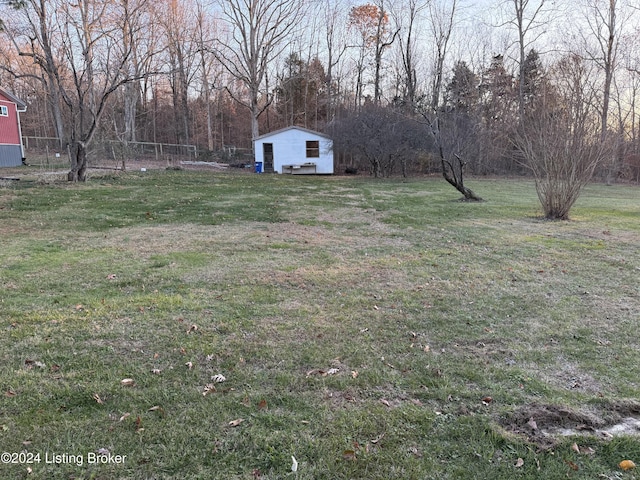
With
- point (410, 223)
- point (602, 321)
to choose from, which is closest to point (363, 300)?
point (602, 321)

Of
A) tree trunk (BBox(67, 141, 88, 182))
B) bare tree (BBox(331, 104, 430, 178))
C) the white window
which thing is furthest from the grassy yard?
the white window

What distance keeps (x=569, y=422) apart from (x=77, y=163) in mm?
16822

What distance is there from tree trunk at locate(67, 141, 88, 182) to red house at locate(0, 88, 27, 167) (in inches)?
347

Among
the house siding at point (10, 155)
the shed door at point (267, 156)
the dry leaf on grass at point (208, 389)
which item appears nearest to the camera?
the dry leaf on grass at point (208, 389)

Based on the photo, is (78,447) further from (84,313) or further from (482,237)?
(482,237)

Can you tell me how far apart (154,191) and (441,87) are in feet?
79.6

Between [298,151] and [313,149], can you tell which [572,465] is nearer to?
[298,151]

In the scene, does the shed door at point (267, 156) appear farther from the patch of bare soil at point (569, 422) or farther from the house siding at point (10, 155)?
the patch of bare soil at point (569, 422)

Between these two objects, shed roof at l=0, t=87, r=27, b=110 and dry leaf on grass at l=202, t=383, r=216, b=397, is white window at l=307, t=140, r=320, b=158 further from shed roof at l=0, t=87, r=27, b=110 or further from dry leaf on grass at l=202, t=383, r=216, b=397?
dry leaf on grass at l=202, t=383, r=216, b=397

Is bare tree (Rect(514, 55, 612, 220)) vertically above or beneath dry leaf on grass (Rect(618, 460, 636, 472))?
above

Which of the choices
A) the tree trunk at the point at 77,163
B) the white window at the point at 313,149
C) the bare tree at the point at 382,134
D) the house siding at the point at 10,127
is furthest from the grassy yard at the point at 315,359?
the white window at the point at 313,149

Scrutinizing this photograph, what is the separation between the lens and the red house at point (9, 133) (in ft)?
68.4

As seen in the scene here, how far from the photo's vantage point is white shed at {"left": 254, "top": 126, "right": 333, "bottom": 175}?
26469 mm

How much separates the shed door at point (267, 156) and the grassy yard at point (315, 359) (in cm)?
2111
